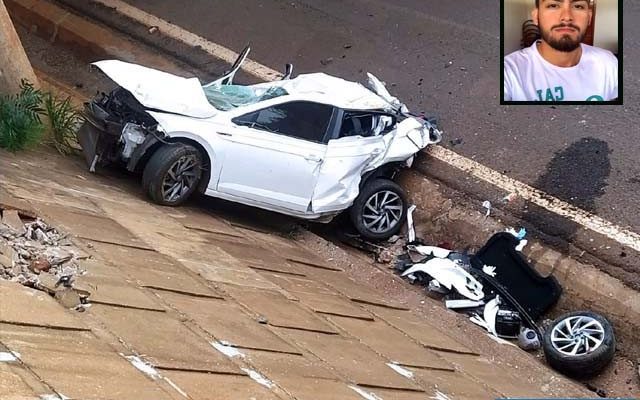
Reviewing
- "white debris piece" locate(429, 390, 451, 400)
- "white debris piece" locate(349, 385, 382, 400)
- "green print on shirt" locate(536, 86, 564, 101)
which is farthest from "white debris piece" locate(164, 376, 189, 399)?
"green print on shirt" locate(536, 86, 564, 101)

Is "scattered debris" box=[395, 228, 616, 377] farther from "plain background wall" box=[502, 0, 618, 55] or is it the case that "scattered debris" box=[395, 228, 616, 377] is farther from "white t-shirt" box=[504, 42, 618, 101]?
"plain background wall" box=[502, 0, 618, 55]

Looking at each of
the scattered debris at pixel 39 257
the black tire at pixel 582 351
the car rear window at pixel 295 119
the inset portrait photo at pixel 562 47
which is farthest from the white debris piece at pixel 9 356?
the black tire at pixel 582 351

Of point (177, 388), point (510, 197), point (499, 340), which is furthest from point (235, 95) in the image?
point (177, 388)

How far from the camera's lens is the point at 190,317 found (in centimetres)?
507

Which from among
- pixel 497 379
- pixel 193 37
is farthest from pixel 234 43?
pixel 497 379

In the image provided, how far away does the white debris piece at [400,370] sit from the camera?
18.3ft

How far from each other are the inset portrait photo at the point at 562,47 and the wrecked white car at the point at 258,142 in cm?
265

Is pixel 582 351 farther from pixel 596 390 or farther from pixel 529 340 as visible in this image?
pixel 529 340

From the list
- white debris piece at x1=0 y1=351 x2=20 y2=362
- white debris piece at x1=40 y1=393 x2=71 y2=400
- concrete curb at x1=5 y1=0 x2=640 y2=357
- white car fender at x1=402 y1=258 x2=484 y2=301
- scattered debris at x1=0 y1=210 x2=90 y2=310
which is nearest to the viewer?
white debris piece at x1=40 y1=393 x2=71 y2=400

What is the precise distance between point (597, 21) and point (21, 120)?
5.35 m

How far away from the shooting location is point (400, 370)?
5.63 m

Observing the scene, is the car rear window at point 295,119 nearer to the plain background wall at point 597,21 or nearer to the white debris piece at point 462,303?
the white debris piece at point 462,303

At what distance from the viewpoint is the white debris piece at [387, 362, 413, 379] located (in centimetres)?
557

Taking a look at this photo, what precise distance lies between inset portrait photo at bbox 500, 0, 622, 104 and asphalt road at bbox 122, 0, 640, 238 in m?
2.68
